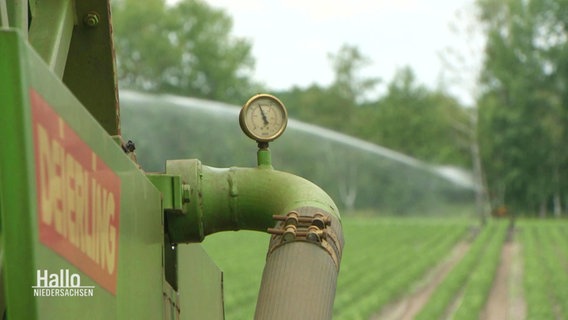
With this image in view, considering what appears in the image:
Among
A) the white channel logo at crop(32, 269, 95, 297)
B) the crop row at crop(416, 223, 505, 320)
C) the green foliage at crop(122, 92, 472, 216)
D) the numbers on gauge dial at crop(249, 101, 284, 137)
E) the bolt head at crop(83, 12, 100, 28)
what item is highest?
the green foliage at crop(122, 92, 472, 216)

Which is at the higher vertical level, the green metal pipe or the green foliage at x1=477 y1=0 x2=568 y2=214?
the green foliage at x1=477 y1=0 x2=568 y2=214

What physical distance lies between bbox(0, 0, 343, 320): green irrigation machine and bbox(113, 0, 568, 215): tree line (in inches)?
2074

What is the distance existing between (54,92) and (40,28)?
2.49 ft

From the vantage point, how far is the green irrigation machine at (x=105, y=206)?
1.64 meters

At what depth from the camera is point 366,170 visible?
47656 millimetres

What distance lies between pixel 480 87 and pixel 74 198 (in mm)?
57109

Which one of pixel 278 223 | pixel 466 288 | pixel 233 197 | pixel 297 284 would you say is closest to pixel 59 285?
pixel 297 284

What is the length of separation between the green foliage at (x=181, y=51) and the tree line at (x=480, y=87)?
0.05 meters

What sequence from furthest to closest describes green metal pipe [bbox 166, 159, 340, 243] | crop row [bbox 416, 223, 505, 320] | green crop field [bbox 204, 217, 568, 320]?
green crop field [bbox 204, 217, 568, 320]
crop row [bbox 416, 223, 505, 320]
green metal pipe [bbox 166, 159, 340, 243]

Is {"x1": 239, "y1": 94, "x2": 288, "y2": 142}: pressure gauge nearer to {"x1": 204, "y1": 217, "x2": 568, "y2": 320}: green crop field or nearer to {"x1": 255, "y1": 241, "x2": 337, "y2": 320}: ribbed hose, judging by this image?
{"x1": 255, "y1": 241, "x2": 337, "y2": 320}: ribbed hose

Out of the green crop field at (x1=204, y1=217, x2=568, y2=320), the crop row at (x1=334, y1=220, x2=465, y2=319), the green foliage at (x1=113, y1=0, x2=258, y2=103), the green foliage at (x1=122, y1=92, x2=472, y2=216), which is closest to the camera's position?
the green crop field at (x1=204, y1=217, x2=568, y2=320)

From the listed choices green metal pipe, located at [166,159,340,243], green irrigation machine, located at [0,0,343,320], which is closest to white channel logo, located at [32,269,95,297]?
green irrigation machine, located at [0,0,343,320]

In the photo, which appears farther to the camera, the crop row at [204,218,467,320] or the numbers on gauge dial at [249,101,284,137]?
the crop row at [204,218,467,320]

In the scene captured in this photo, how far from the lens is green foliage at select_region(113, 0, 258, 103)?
193ft
